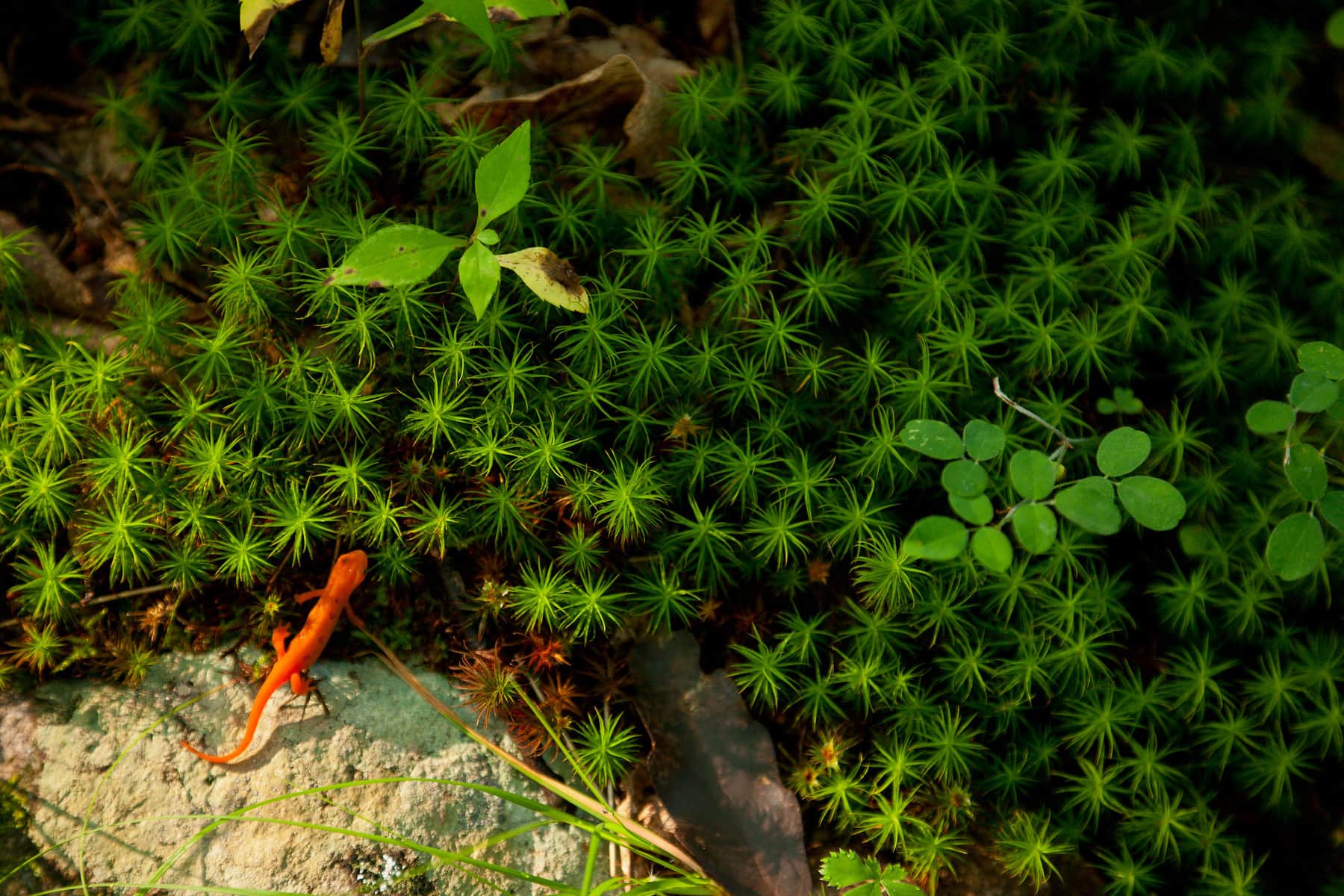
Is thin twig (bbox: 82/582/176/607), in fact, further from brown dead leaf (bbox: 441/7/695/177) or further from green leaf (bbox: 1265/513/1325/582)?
green leaf (bbox: 1265/513/1325/582)

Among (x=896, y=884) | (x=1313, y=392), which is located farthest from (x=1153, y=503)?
(x=896, y=884)

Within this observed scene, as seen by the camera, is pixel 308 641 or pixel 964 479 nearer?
pixel 964 479

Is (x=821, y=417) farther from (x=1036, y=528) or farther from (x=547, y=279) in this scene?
(x=547, y=279)

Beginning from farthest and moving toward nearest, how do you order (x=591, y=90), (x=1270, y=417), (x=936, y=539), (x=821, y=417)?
(x=591, y=90) → (x=821, y=417) → (x=1270, y=417) → (x=936, y=539)

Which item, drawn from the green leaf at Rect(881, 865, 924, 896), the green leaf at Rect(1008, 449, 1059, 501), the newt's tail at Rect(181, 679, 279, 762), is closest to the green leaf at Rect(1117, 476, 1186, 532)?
the green leaf at Rect(1008, 449, 1059, 501)

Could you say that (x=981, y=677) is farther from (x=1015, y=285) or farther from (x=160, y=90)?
(x=160, y=90)

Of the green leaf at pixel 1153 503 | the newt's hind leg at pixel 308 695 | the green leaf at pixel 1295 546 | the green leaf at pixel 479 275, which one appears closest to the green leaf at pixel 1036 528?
the green leaf at pixel 1153 503
